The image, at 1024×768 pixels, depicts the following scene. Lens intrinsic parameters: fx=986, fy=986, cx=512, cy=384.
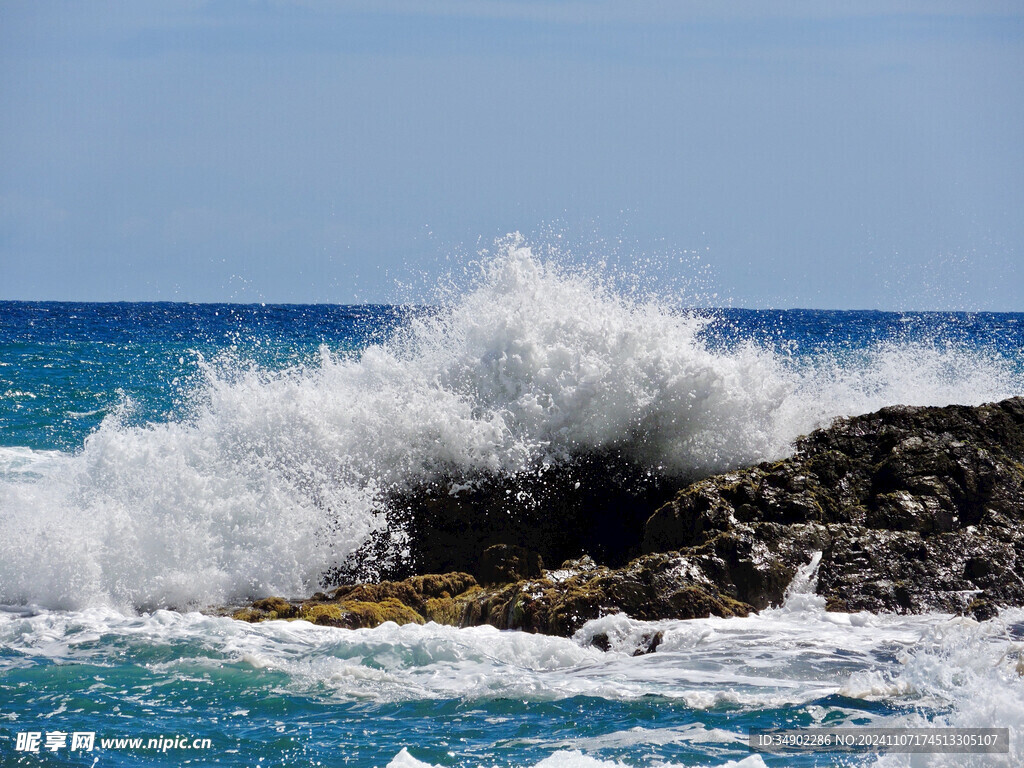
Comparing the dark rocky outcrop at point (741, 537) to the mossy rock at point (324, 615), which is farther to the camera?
the mossy rock at point (324, 615)

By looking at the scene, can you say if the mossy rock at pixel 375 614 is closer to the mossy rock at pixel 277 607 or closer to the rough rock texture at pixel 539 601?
the rough rock texture at pixel 539 601

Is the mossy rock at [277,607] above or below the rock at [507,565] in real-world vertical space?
below

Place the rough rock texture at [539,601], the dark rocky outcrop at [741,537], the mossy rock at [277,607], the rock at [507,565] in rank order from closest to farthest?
the rough rock texture at [539,601], the dark rocky outcrop at [741,537], the mossy rock at [277,607], the rock at [507,565]

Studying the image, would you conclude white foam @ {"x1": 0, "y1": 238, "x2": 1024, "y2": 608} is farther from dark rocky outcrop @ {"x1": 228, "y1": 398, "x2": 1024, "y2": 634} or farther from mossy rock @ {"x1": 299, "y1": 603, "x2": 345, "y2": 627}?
mossy rock @ {"x1": 299, "y1": 603, "x2": 345, "y2": 627}

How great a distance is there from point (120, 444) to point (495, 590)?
3.60m

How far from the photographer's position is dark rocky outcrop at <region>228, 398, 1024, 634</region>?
18.6 feet

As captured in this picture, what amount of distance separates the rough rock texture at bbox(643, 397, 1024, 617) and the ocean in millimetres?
261

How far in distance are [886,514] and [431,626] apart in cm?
300

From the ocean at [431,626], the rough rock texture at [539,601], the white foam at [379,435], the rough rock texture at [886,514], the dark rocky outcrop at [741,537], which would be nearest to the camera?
the ocean at [431,626]

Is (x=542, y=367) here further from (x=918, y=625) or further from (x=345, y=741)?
(x=345, y=741)

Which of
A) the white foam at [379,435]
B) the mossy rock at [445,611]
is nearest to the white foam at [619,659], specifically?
the mossy rock at [445,611]

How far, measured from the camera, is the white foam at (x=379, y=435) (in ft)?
22.5

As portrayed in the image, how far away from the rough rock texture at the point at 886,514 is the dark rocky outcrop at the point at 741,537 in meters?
0.01

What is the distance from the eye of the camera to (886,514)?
6.35 meters
